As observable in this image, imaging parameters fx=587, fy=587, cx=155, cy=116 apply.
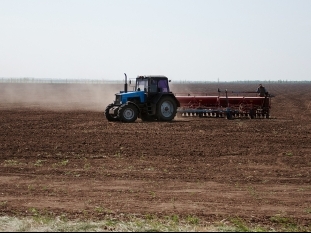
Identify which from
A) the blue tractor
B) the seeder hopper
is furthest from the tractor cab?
the seeder hopper

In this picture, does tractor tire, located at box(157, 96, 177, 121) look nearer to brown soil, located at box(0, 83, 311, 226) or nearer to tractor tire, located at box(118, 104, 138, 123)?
tractor tire, located at box(118, 104, 138, 123)

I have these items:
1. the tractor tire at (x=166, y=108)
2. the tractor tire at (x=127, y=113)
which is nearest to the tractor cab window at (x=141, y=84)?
the tractor tire at (x=166, y=108)

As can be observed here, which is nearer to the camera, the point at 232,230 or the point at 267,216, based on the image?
the point at 232,230

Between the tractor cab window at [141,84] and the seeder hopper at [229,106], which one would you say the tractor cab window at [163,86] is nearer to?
the tractor cab window at [141,84]

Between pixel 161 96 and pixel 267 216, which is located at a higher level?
pixel 161 96

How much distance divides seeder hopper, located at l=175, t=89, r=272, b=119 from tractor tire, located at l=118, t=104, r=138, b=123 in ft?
13.5

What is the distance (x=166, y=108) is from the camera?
1078 inches

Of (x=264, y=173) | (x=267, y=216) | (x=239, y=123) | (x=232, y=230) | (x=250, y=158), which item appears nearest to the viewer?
(x=232, y=230)

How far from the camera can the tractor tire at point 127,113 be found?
2641cm

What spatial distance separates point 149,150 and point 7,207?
802 centimetres

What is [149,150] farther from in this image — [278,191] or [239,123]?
[239,123]

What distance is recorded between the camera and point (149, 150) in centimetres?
1742

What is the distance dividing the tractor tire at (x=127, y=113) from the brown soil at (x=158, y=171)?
7.47 ft

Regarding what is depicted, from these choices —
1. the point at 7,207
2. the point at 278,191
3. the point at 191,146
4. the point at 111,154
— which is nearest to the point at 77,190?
the point at 7,207
